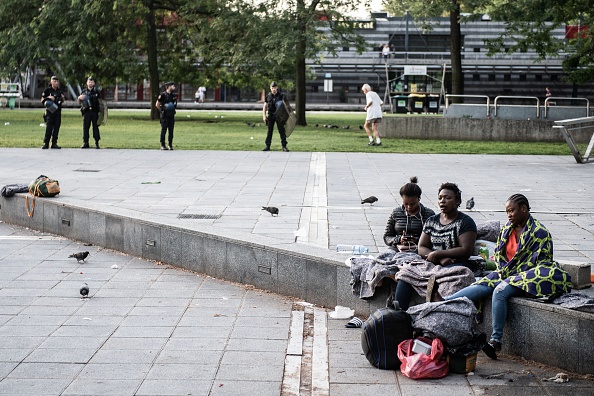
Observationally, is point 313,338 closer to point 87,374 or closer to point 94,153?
point 87,374

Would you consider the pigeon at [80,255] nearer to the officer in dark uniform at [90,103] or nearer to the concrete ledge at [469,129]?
the officer in dark uniform at [90,103]

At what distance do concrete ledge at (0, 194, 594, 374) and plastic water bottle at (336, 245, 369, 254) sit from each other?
1.63 ft

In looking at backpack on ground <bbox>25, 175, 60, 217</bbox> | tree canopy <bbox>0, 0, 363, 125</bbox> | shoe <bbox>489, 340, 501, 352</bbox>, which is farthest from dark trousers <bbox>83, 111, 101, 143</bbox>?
shoe <bbox>489, 340, 501, 352</bbox>

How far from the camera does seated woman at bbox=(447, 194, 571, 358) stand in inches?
270

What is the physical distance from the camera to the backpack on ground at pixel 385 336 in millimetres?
6688

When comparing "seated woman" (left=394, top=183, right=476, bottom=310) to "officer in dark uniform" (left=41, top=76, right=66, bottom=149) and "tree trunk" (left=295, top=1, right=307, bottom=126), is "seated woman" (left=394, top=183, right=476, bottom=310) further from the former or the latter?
"tree trunk" (left=295, top=1, right=307, bottom=126)

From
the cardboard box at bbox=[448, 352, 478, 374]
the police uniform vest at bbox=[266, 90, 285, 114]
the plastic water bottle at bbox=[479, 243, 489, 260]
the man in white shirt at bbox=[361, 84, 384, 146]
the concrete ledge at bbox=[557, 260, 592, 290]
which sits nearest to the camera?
the cardboard box at bbox=[448, 352, 478, 374]

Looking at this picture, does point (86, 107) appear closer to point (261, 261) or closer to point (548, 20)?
point (261, 261)

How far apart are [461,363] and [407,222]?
2449 millimetres

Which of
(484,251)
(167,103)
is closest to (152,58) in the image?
(167,103)

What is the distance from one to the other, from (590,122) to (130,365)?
1757cm

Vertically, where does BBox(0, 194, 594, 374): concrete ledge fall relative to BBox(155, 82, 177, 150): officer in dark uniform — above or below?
below

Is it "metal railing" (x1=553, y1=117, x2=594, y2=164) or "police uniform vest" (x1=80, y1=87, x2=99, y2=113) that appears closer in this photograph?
"metal railing" (x1=553, y1=117, x2=594, y2=164)

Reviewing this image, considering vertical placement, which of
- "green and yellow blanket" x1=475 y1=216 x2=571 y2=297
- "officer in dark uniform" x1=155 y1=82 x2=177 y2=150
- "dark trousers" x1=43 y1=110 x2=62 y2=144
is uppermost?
"officer in dark uniform" x1=155 y1=82 x2=177 y2=150
